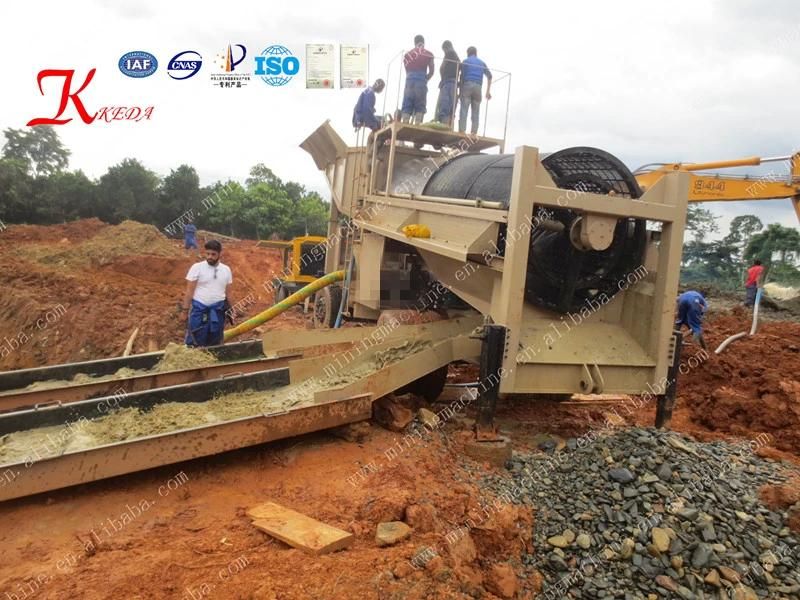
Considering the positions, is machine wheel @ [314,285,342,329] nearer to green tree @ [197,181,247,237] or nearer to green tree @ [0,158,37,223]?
green tree @ [0,158,37,223]

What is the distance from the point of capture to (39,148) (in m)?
35.2

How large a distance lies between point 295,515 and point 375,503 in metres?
0.45

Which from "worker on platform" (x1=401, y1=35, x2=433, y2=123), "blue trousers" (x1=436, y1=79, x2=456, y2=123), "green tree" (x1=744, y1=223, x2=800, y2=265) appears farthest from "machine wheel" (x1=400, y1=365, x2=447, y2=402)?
"green tree" (x1=744, y1=223, x2=800, y2=265)

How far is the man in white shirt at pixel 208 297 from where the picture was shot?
19.5 feet

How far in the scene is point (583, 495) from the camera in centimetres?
363

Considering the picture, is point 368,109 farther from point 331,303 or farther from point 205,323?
point 205,323

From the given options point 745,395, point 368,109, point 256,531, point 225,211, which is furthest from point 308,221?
point 256,531

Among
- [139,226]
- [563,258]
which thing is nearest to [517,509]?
[563,258]

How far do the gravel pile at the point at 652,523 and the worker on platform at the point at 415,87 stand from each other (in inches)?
190

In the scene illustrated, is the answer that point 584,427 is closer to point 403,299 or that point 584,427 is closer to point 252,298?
point 403,299

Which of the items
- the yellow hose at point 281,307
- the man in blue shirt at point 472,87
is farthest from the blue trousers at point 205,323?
the man in blue shirt at point 472,87

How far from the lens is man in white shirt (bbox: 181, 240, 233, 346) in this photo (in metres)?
5.95

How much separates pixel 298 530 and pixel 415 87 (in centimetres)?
595

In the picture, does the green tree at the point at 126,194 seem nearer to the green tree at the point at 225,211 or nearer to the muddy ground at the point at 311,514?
the green tree at the point at 225,211
